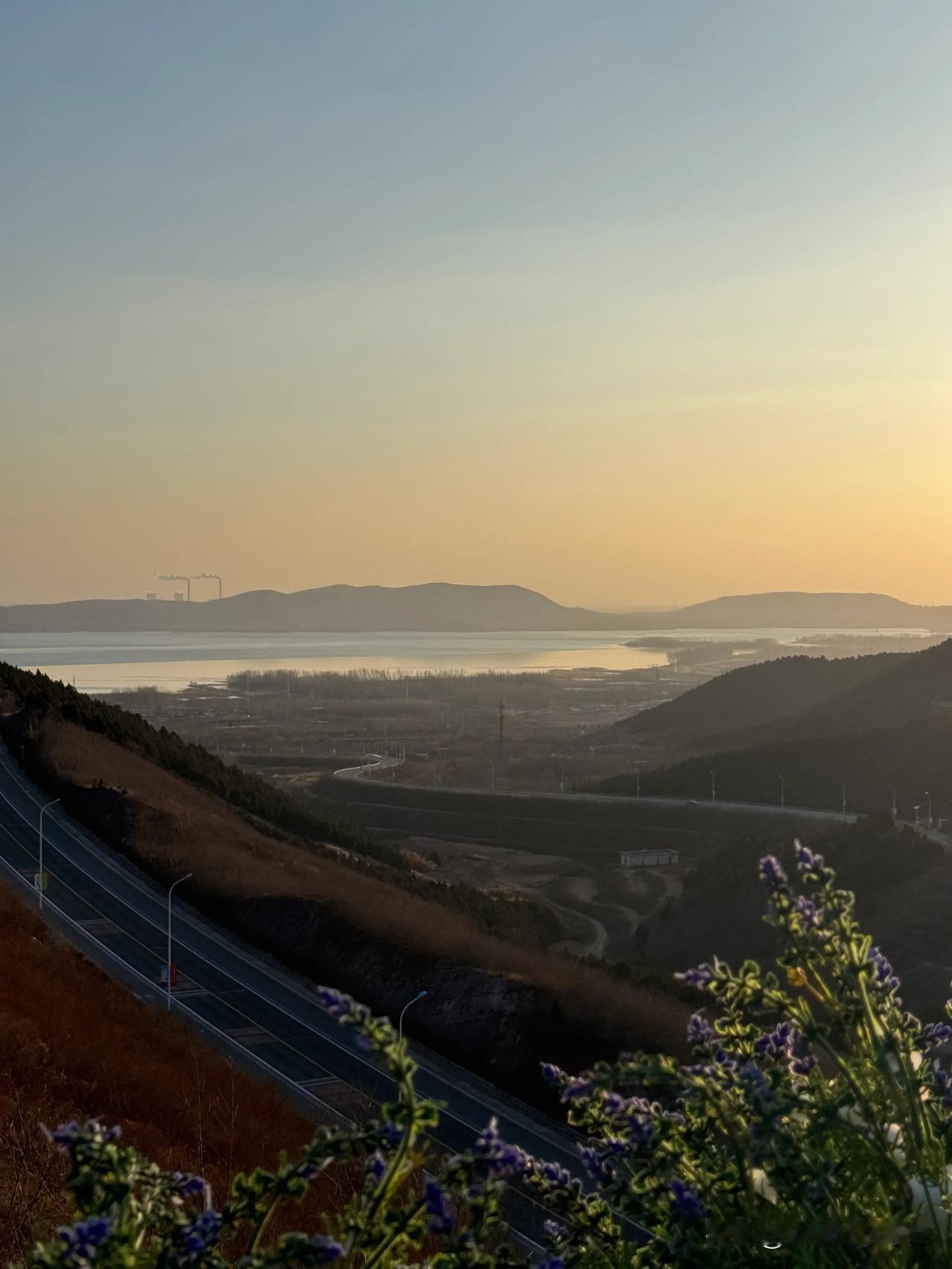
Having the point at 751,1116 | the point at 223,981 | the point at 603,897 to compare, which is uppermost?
the point at 751,1116

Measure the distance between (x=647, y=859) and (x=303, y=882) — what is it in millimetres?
34532

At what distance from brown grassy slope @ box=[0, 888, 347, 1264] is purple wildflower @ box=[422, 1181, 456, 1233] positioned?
420 cm

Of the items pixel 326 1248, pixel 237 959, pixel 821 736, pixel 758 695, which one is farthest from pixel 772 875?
pixel 758 695

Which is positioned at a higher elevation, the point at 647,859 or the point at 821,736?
the point at 821,736

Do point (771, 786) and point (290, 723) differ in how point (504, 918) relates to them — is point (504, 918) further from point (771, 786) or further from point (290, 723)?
point (290, 723)

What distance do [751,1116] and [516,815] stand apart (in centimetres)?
7951

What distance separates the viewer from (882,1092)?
3.39 metres

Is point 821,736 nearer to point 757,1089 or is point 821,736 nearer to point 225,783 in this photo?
point 225,783

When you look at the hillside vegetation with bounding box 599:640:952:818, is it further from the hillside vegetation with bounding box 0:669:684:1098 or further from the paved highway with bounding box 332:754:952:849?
the hillside vegetation with bounding box 0:669:684:1098

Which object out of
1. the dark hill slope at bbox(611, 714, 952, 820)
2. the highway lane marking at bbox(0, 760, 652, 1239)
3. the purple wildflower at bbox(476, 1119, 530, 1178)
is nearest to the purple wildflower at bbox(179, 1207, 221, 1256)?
the purple wildflower at bbox(476, 1119, 530, 1178)

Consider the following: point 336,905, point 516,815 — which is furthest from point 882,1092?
point 516,815

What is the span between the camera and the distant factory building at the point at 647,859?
6938cm

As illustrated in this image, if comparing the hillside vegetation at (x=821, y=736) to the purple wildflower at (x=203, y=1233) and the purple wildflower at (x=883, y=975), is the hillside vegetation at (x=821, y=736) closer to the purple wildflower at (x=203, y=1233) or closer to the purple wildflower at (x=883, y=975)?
the purple wildflower at (x=883, y=975)

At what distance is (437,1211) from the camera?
260 centimetres
